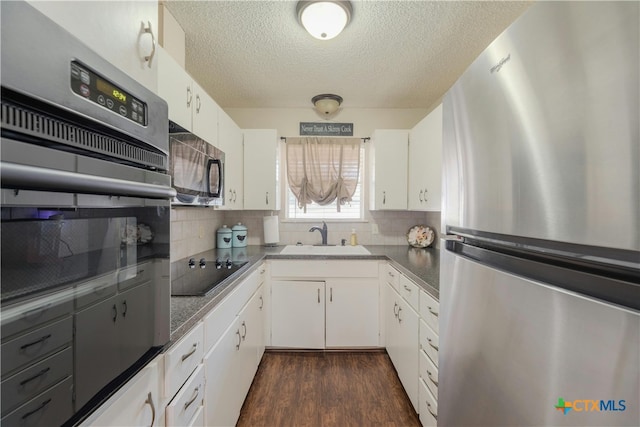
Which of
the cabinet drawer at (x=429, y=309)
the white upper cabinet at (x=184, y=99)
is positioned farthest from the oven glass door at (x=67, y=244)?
the cabinet drawer at (x=429, y=309)

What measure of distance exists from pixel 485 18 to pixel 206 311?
230 cm

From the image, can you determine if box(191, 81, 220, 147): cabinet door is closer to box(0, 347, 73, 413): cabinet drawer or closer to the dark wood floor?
box(0, 347, 73, 413): cabinet drawer

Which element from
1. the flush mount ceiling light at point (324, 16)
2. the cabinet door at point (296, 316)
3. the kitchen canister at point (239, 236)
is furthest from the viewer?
the kitchen canister at point (239, 236)

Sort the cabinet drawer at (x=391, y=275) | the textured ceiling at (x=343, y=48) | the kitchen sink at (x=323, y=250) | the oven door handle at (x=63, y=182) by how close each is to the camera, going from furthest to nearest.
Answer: the kitchen sink at (x=323, y=250) → the cabinet drawer at (x=391, y=275) → the textured ceiling at (x=343, y=48) → the oven door handle at (x=63, y=182)

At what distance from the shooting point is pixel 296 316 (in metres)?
2.41

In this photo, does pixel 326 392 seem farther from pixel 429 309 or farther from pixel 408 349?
pixel 429 309

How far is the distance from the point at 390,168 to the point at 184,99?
1.94m

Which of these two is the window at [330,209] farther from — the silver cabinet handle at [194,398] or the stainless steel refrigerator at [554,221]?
the stainless steel refrigerator at [554,221]

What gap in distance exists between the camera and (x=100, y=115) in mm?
512

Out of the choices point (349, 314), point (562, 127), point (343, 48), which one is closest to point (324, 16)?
point (343, 48)

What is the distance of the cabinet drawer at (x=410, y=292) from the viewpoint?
1.65 metres

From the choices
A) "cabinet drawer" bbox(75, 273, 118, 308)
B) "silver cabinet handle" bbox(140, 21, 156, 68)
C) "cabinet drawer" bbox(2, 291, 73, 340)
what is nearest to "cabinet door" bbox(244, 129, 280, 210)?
"silver cabinet handle" bbox(140, 21, 156, 68)

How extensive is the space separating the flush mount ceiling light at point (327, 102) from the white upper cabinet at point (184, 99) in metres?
1.20

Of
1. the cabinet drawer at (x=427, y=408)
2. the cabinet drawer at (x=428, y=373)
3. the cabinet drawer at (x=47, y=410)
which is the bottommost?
the cabinet drawer at (x=427, y=408)
